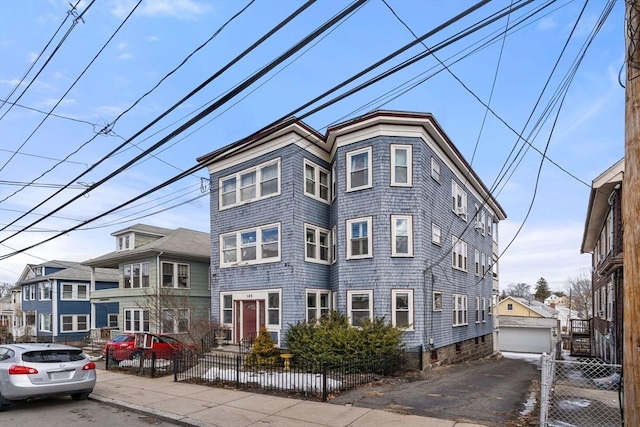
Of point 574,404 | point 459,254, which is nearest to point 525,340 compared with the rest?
point 459,254

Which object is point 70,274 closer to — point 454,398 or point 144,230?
point 144,230

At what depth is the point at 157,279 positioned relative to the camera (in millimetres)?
24719

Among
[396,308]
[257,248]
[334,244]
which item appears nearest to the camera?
[396,308]

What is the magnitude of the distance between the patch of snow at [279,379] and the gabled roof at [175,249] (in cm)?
1380

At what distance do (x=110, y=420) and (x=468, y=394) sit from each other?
7987mm

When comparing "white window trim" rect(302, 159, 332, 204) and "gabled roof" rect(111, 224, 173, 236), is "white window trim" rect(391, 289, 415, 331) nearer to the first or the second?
"white window trim" rect(302, 159, 332, 204)

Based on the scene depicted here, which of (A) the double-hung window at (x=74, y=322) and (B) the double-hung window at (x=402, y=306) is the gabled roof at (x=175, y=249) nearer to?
(A) the double-hung window at (x=74, y=322)

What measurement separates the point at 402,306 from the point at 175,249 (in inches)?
584

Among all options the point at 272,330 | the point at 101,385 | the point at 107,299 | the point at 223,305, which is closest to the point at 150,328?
the point at 107,299

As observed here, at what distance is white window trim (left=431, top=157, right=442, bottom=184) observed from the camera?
17984 mm

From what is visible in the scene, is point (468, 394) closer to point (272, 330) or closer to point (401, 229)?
point (401, 229)

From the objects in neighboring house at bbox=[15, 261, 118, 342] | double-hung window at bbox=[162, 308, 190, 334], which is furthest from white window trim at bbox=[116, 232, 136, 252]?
neighboring house at bbox=[15, 261, 118, 342]

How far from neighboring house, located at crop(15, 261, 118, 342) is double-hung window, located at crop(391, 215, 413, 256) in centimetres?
2936

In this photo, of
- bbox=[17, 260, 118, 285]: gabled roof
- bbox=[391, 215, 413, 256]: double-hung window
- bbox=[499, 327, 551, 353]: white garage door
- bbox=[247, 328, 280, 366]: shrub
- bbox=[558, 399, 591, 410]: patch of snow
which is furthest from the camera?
bbox=[499, 327, 551, 353]: white garage door
